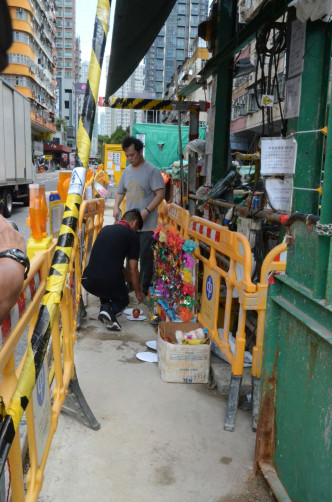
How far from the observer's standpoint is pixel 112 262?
4.50m

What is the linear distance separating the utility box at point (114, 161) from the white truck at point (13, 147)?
3.08 metres

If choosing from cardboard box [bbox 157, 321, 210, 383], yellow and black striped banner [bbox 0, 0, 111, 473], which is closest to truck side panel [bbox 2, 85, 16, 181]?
cardboard box [bbox 157, 321, 210, 383]

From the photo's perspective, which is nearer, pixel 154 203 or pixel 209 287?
pixel 209 287

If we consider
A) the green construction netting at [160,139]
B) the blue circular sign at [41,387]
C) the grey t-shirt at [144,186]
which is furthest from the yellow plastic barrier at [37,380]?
the green construction netting at [160,139]

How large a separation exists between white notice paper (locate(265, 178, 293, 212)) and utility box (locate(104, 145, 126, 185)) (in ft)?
49.2

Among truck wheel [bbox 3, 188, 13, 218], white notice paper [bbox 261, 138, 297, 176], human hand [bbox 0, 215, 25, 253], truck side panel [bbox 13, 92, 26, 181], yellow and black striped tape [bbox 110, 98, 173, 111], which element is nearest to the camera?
human hand [bbox 0, 215, 25, 253]

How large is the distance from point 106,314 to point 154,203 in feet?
5.44

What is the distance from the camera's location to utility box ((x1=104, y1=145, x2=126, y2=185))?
17656 millimetres

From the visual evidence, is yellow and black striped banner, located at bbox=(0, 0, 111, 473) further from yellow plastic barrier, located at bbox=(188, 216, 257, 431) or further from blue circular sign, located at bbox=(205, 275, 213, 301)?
blue circular sign, located at bbox=(205, 275, 213, 301)

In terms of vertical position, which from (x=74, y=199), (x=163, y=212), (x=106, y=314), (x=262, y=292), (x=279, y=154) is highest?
(x=279, y=154)

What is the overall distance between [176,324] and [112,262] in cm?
107

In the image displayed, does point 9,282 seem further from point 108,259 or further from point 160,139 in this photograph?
point 160,139

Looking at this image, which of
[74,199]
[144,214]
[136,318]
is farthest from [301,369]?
[144,214]

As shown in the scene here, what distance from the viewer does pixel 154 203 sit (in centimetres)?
556
